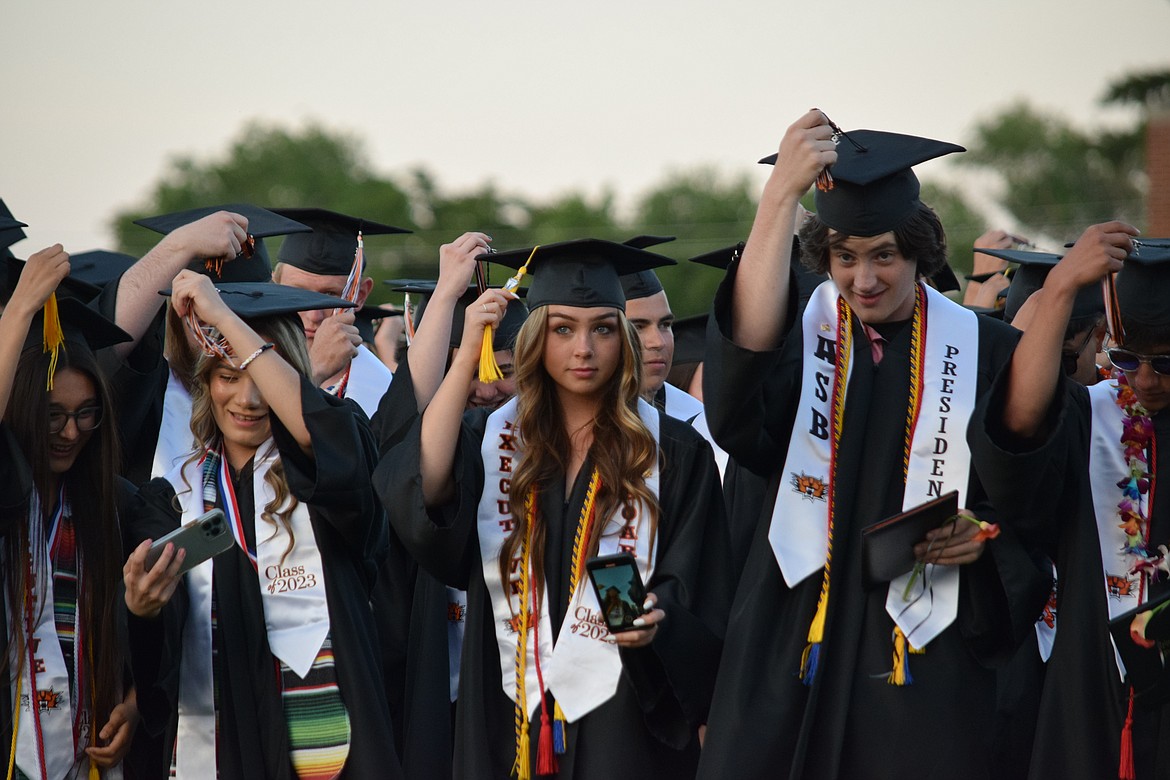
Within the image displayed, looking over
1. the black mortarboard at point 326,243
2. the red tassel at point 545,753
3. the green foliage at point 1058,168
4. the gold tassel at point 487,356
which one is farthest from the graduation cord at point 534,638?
the green foliage at point 1058,168

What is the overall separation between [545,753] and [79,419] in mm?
1734

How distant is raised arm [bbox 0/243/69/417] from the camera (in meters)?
4.19

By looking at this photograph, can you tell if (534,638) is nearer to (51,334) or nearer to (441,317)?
(441,317)

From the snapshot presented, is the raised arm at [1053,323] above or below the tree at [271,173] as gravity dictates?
below

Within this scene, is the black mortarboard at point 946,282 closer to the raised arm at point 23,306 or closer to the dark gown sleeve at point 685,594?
the dark gown sleeve at point 685,594

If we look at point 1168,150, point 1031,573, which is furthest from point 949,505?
point 1168,150

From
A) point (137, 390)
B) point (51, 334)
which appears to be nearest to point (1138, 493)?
Result: point (51, 334)

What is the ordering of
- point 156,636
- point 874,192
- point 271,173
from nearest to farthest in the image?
point 874,192
point 156,636
point 271,173

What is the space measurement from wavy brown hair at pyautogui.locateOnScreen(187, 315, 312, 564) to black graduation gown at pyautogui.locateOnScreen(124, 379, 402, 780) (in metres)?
0.09

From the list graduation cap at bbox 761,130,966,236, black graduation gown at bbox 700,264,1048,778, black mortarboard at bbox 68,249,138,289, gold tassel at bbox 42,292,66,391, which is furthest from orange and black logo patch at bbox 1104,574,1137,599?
black mortarboard at bbox 68,249,138,289

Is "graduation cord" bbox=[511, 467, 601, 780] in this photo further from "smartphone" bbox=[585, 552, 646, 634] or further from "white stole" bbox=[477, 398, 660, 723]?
"smartphone" bbox=[585, 552, 646, 634]

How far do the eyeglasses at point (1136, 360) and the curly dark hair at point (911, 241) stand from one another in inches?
22.4

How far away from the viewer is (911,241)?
13.8 ft

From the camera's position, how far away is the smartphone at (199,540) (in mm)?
4078
